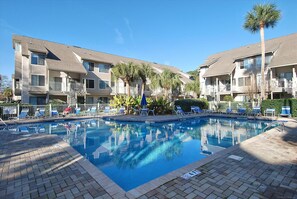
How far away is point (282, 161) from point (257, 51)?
24.9 meters

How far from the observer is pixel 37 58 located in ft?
70.2

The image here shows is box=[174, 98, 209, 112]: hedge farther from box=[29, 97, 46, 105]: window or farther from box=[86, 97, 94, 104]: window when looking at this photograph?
box=[29, 97, 46, 105]: window

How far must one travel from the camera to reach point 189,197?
3.22 metres

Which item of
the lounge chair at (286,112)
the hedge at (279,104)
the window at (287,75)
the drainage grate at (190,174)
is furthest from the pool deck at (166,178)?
the window at (287,75)

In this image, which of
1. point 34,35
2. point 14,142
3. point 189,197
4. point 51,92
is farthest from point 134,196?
point 34,35

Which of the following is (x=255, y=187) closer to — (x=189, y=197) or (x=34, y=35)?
(x=189, y=197)

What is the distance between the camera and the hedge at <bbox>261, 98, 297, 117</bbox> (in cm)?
1603

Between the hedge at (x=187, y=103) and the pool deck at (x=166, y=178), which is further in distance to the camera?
the hedge at (x=187, y=103)

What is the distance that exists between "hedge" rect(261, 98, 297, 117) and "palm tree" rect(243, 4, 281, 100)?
1.86 meters

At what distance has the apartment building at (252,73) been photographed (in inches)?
840

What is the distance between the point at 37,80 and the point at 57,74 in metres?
2.57

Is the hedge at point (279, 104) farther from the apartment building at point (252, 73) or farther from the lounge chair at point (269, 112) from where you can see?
the apartment building at point (252, 73)

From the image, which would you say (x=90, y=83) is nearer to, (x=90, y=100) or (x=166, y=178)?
(x=90, y=100)

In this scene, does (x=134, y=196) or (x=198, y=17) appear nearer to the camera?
(x=134, y=196)
